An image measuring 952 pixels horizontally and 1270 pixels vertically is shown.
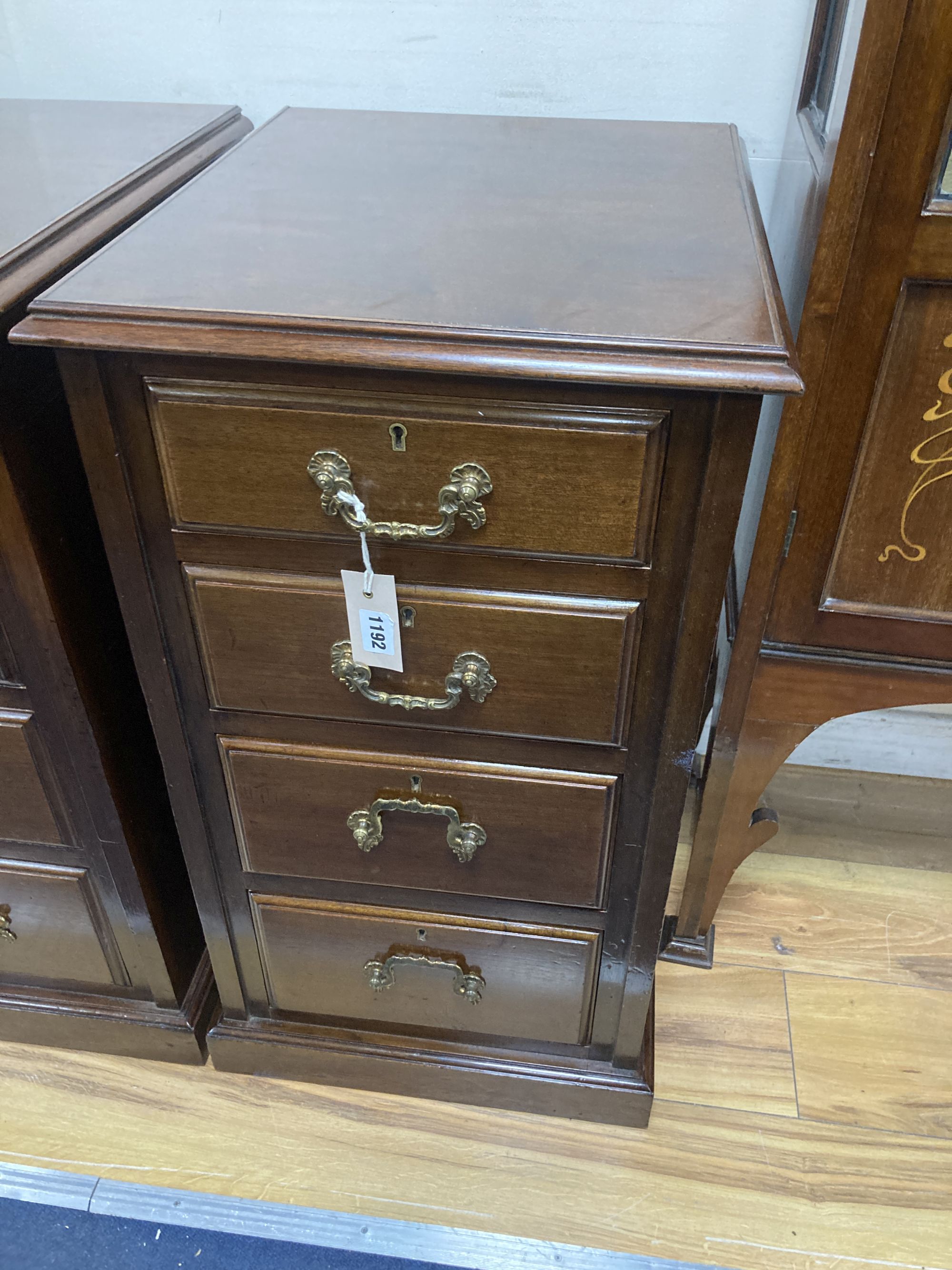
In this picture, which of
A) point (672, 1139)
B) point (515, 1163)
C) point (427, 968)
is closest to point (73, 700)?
point (427, 968)

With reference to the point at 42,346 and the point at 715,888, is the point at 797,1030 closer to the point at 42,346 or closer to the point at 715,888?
the point at 715,888

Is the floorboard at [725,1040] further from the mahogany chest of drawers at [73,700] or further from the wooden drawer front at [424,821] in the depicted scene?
the mahogany chest of drawers at [73,700]

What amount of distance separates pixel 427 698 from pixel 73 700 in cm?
31

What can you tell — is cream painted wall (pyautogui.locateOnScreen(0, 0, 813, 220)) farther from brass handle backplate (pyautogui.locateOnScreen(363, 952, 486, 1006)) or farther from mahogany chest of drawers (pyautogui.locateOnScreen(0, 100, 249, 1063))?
brass handle backplate (pyautogui.locateOnScreen(363, 952, 486, 1006))

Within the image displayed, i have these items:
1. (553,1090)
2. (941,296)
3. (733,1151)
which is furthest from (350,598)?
(733,1151)

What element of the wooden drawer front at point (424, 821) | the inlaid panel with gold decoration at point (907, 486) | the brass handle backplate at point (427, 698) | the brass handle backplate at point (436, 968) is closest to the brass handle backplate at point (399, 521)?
the brass handle backplate at point (427, 698)

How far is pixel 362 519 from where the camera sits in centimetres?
64

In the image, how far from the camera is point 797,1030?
1151 mm

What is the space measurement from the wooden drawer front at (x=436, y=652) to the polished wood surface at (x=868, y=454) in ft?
0.75

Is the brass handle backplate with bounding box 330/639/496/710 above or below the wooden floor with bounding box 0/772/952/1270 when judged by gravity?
above

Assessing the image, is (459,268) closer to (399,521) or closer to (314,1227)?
(399,521)

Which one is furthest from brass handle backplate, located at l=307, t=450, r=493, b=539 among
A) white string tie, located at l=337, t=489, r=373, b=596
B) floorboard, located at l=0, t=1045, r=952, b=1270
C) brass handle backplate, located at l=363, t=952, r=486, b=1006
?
floorboard, located at l=0, t=1045, r=952, b=1270

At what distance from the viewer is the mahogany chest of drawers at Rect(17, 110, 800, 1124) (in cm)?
59

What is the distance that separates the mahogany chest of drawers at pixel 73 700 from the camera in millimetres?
725
